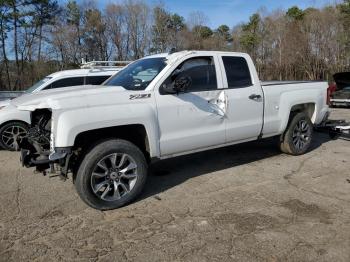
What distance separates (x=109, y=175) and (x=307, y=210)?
2.41 m

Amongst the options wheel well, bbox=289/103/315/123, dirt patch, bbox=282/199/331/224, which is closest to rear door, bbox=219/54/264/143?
wheel well, bbox=289/103/315/123

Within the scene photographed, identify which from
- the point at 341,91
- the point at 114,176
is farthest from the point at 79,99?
the point at 341,91

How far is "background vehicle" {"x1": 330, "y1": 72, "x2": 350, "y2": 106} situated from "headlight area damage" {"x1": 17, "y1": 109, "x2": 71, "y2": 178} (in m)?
11.8

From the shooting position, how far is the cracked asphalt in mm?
3838

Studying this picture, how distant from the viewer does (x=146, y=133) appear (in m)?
5.13

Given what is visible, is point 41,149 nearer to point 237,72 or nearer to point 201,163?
point 201,163

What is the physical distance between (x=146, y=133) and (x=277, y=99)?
8.85 feet

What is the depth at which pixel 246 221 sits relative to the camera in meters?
4.47

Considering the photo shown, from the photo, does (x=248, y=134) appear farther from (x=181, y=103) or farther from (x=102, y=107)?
(x=102, y=107)

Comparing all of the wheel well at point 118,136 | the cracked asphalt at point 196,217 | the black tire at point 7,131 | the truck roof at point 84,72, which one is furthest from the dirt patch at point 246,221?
the truck roof at point 84,72

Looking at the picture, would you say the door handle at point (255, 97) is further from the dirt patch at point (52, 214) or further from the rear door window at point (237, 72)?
the dirt patch at point (52, 214)

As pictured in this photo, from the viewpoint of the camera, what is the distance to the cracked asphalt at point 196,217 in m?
3.84

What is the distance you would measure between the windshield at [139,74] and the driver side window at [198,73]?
9.7 inches

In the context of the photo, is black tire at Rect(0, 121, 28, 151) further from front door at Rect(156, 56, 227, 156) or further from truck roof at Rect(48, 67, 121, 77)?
front door at Rect(156, 56, 227, 156)
